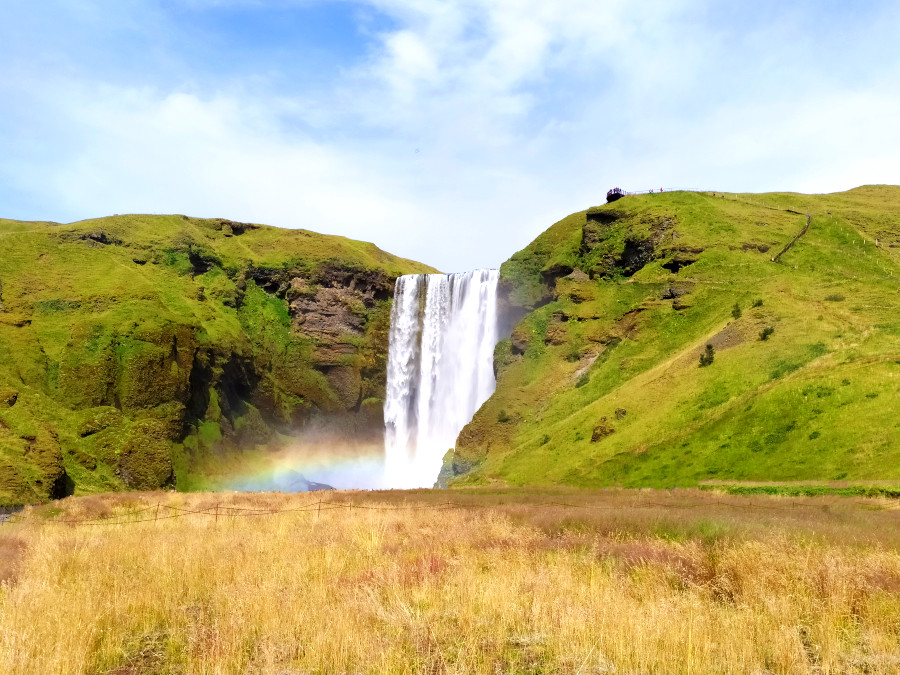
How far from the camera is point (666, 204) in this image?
74.0 meters

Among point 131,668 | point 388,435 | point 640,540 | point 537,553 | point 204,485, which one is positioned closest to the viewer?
point 131,668

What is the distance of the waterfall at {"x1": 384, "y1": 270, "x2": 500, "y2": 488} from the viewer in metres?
74.4

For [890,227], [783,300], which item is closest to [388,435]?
[783,300]

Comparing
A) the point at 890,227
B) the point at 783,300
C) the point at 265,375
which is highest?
the point at 890,227

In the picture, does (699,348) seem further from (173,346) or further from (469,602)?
(173,346)

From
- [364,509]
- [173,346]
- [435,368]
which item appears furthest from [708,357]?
[173,346]

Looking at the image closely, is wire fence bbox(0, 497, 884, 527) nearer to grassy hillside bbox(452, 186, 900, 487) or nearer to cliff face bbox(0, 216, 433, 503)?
grassy hillside bbox(452, 186, 900, 487)

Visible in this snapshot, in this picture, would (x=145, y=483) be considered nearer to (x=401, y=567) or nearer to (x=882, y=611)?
(x=401, y=567)

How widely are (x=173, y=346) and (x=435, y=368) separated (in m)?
30.4

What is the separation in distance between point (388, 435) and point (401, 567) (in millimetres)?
77032

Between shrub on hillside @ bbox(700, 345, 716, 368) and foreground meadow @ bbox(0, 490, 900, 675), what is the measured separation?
31465mm

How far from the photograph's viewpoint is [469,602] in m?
7.81

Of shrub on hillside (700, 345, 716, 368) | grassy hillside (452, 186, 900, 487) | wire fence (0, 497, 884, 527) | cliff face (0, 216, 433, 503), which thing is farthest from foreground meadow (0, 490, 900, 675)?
cliff face (0, 216, 433, 503)

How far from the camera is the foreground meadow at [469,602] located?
6.21m
